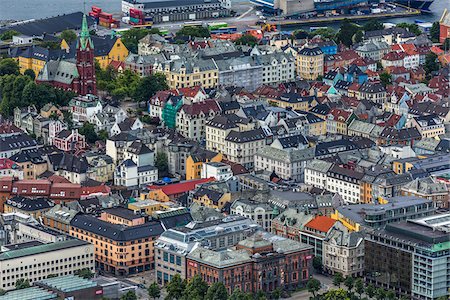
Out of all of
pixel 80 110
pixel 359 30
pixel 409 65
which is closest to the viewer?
pixel 80 110

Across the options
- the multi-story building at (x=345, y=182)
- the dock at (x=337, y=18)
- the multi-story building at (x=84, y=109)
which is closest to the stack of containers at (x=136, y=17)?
the dock at (x=337, y=18)

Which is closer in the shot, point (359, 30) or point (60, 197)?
point (60, 197)

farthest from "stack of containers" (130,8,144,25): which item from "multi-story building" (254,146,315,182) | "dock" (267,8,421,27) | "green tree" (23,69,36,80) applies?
"multi-story building" (254,146,315,182)

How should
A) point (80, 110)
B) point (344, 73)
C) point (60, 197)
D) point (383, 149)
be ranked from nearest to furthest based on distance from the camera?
point (60, 197)
point (383, 149)
point (80, 110)
point (344, 73)

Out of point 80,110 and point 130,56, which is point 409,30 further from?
point 80,110

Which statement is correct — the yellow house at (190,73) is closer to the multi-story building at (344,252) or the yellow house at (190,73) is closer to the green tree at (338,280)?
the multi-story building at (344,252)

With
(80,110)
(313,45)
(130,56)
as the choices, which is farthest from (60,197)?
(313,45)

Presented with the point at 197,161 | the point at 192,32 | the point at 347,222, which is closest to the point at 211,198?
the point at 197,161
